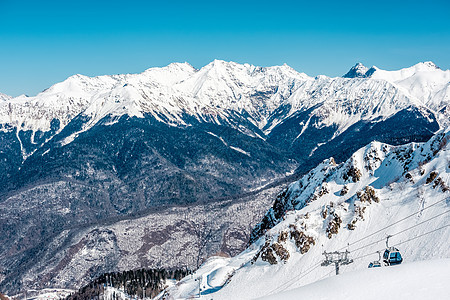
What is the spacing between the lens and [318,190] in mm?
133875

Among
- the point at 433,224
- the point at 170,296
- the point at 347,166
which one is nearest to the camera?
the point at 433,224

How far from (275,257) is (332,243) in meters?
14.1

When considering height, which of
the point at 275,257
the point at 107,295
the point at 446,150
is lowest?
the point at 107,295

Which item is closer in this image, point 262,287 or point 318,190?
point 262,287

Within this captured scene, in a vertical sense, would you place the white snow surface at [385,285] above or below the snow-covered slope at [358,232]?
above

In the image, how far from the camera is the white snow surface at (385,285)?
1251 inches

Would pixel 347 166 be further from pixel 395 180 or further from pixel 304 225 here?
pixel 304 225

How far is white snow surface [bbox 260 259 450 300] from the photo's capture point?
104ft

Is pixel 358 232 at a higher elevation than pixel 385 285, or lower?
lower

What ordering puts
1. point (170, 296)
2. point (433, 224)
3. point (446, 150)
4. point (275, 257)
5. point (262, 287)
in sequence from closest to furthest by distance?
1. point (433, 224)
2. point (262, 287)
3. point (275, 257)
4. point (446, 150)
5. point (170, 296)

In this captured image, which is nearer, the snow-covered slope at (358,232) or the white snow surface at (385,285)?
the white snow surface at (385,285)

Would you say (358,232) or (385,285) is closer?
(385,285)

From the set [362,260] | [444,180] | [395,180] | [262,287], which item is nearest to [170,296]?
[262,287]

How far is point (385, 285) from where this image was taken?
33000mm
